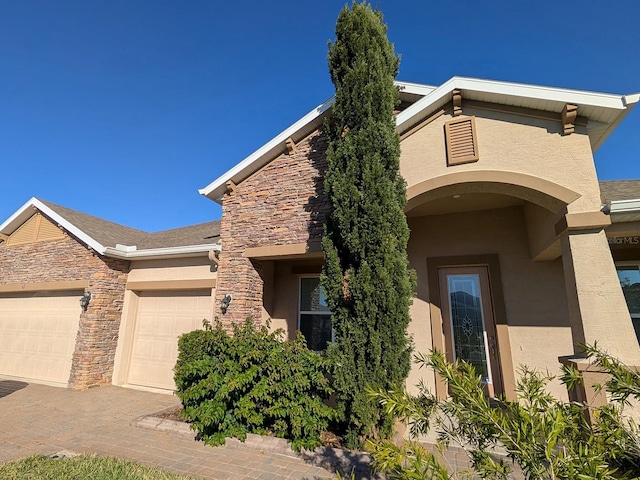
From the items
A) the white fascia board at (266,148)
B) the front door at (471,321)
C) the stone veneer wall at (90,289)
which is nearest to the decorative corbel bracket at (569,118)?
the white fascia board at (266,148)

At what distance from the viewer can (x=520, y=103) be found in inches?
217

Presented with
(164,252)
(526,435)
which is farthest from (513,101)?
(164,252)

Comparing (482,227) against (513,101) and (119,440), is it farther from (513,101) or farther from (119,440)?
(119,440)

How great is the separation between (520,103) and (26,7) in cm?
1276

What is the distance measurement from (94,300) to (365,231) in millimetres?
8541

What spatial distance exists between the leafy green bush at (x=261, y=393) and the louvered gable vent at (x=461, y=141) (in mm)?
4215

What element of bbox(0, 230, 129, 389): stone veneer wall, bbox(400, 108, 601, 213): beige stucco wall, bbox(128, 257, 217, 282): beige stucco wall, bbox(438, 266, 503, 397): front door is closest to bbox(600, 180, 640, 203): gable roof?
bbox(400, 108, 601, 213): beige stucco wall

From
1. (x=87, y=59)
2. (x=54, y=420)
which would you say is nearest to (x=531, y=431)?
(x=54, y=420)

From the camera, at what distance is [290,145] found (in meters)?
7.65

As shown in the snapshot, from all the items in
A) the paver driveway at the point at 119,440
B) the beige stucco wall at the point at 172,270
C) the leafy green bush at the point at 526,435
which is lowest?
the paver driveway at the point at 119,440

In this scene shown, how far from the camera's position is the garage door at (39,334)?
390 inches

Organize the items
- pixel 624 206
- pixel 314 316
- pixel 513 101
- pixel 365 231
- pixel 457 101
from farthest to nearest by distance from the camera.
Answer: pixel 314 316
pixel 457 101
pixel 513 101
pixel 365 231
pixel 624 206

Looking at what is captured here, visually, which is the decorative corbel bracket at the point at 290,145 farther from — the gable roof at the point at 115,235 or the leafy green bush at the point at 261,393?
the leafy green bush at the point at 261,393

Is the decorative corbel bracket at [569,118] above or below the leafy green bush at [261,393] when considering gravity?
above
